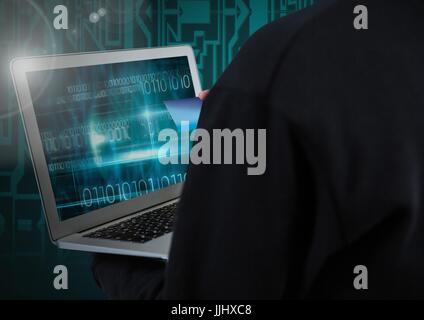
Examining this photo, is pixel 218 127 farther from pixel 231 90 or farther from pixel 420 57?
pixel 420 57

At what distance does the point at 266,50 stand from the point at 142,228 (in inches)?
24.4

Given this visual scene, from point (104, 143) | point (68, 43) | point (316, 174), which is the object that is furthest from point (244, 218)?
point (68, 43)

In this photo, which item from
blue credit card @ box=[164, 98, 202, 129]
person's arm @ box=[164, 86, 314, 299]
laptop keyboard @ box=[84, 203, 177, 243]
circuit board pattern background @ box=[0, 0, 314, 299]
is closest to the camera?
person's arm @ box=[164, 86, 314, 299]

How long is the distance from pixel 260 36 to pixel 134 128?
73cm

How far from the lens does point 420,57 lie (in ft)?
1.81

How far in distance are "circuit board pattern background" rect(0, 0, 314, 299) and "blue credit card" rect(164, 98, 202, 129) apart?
0.81m

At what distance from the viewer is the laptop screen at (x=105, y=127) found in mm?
1068

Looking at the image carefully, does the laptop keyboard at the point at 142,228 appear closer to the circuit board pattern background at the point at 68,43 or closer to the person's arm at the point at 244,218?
the person's arm at the point at 244,218

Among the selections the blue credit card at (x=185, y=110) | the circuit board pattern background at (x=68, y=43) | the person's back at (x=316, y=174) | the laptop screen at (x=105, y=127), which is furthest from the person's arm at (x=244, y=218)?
the circuit board pattern background at (x=68, y=43)

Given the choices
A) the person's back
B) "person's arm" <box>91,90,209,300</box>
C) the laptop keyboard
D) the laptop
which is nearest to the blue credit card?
the laptop

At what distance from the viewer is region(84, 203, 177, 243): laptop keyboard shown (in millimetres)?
1008

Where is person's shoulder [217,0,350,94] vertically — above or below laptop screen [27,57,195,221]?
above

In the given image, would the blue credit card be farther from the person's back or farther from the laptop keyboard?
the person's back
